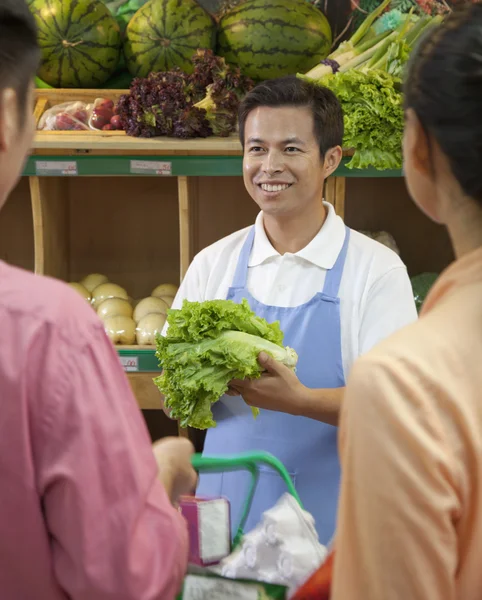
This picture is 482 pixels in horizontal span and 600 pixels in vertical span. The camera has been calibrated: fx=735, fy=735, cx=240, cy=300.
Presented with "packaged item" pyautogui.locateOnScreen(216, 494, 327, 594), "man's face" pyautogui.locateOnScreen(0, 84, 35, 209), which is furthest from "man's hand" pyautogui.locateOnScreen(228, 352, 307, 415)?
"man's face" pyautogui.locateOnScreen(0, 84, 35, 209)

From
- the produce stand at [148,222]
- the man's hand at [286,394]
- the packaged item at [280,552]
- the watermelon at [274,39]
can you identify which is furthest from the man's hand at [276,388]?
the watermelon at [274,39]

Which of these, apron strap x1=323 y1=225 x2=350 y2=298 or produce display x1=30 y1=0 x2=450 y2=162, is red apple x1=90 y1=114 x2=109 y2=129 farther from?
apron strap x1=323 y1=225 x2=350 y2=298

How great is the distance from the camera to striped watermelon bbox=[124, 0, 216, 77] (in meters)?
3.19

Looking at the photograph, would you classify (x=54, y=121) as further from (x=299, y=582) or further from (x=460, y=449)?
(x=460, y=449)

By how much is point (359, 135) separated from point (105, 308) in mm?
1336

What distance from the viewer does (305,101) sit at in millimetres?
2424

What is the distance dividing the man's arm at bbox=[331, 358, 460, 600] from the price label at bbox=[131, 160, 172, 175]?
90.6 inches

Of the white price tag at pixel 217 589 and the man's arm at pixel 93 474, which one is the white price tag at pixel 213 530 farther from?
the man's arm at pixel 93 474

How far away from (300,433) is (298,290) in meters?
0.46

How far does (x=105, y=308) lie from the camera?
328cm

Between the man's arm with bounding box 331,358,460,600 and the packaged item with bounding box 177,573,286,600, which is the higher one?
the man's arm with bounding box 331,358,460,600

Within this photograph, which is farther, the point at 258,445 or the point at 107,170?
the point at 107,170

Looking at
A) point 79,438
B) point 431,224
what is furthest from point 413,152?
point 431,224

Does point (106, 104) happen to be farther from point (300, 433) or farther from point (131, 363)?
point (300, 433)
